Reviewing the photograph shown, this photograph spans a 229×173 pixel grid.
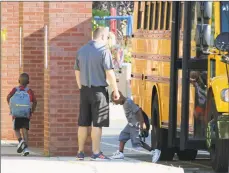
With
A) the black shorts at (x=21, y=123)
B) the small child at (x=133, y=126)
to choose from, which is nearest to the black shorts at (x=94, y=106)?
the small child at (x=133, y=126)

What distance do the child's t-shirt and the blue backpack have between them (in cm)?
159

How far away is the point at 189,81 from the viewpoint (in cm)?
1477

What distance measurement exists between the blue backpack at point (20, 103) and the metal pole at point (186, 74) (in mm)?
2842

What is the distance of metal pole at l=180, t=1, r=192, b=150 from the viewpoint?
1466cm

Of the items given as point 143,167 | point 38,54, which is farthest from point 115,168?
point 38,54

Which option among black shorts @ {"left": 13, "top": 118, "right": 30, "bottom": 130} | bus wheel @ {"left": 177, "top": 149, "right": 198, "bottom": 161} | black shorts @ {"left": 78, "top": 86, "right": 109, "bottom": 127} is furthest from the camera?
bus wheel @ {"left": 177, "top": 149, "right": 198, "bottom": 161}

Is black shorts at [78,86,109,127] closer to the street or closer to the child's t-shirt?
the street

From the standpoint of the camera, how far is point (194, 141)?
1486 centimetres

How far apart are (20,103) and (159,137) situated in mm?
2260

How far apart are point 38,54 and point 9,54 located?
2.99 feet

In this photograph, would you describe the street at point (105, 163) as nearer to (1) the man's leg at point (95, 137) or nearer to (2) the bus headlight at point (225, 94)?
(1) the man's leg at point (95, 137)

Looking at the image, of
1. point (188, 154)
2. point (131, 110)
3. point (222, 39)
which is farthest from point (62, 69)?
point (222, 39)

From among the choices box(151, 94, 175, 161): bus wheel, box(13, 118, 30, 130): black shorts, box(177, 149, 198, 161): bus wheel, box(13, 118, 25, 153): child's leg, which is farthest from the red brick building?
box(177, 149, 198, 161): bus wheel

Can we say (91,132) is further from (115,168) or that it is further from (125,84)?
(125,84)
